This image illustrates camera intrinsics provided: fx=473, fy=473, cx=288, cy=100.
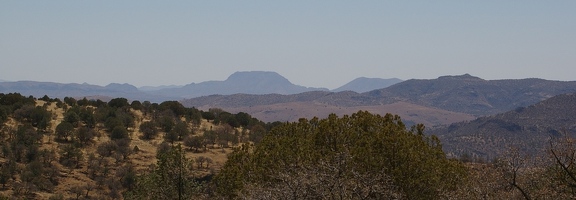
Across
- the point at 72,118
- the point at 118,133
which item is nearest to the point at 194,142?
the point at 118,133

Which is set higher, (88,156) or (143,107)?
(143,107)

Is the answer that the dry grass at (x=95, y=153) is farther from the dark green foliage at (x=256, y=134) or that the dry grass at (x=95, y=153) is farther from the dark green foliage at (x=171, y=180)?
the dark green foliage at (x=171, y=180)

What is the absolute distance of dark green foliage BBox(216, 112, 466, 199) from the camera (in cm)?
1997

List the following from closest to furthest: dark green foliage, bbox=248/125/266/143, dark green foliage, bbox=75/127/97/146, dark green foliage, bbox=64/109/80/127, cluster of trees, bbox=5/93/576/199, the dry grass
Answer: cluster of trees, bbox=5/93/576/199
the dry grass
dark green foliage, bbox=75/127/97/146
dark green foliage, bbox=64/109/80/127
dark green foliage, bbox=248/125/266/143

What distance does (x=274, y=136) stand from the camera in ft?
93.6

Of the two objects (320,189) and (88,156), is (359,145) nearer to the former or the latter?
(320,189)

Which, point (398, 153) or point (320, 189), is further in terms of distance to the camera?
point (398, 153)

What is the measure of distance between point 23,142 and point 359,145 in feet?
116

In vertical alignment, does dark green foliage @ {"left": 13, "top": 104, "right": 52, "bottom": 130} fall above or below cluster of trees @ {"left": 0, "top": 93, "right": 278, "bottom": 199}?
above

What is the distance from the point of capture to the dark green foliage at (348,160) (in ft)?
65.5

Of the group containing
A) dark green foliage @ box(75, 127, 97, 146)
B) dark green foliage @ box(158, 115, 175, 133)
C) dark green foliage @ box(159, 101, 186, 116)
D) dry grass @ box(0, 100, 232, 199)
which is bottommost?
dry grass @ box(0, 100, 232, 199)

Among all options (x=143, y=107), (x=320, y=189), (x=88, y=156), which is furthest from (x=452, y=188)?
(x=143, y=107)

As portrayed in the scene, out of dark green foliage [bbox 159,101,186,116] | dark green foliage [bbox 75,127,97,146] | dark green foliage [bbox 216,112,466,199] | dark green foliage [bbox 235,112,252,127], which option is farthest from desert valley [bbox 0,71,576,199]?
dark green foliage [bbox 235,112,252,127]

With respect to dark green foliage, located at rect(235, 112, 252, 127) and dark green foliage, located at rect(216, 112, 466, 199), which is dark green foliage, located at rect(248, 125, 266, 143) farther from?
dark green foliage, located at rect(216, 112, 466, 199)
